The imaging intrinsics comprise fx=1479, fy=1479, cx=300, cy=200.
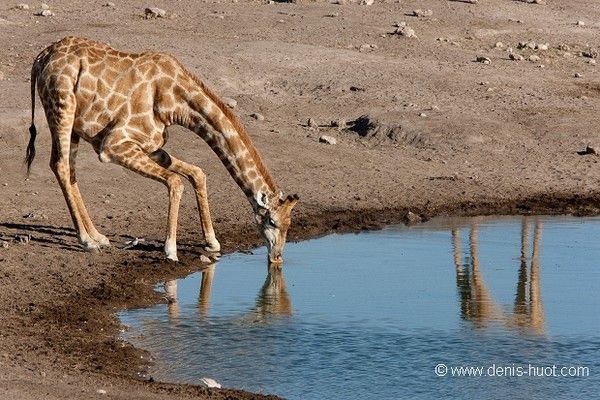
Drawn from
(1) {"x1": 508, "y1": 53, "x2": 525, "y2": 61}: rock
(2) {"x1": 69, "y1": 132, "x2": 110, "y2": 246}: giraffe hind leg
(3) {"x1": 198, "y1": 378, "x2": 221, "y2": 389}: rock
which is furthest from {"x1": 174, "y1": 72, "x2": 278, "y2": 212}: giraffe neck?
(1) {"x1": 508, "y1": 53, "x2": 525, "y2": 61}: rock

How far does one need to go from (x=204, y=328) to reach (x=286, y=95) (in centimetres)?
1071

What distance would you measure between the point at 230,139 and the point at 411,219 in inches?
121

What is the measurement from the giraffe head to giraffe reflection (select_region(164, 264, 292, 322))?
144 millimetres

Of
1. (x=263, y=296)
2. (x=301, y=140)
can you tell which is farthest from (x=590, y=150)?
(x=263, y=296)

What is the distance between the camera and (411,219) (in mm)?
16641

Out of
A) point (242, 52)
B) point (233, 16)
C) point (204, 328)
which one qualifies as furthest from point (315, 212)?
point (233, 16)

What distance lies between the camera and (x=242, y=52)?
23922 mm

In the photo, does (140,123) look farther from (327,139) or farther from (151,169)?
(327,139)

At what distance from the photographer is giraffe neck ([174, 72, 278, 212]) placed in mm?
14336

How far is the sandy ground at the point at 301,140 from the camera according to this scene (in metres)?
12.0

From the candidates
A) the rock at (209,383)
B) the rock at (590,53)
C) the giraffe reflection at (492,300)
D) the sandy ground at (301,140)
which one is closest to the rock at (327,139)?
the sandy ground at (301,140)

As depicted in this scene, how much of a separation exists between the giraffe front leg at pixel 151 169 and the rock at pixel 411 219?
3369 mm

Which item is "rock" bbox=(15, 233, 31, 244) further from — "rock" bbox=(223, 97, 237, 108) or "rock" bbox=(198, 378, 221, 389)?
"rock" bbox=(223, 97, 237, 108)

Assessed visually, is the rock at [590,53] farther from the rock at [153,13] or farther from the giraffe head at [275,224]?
the giraffe head at [275,224]
